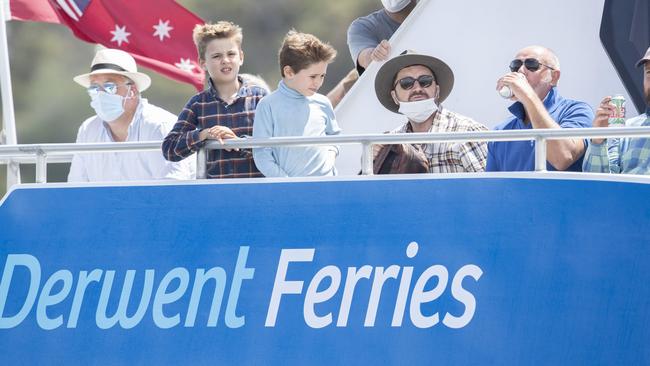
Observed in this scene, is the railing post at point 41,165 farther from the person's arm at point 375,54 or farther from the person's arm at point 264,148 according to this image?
the person's arm at point 375,54

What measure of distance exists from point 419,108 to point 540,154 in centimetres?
81

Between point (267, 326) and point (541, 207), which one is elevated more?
point (541, 207)

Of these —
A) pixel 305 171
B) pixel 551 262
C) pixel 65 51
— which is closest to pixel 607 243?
pixel 551 262

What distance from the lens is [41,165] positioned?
26.3ft

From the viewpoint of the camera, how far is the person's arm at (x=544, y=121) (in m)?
7.43

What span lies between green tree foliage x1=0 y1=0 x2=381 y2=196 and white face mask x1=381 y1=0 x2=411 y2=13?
59.5 ft

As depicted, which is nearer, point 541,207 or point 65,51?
point 541,207

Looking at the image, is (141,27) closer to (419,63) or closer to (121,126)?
(121,126)

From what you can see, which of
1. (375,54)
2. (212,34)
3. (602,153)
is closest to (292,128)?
(212,34)

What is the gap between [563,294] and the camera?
23.6 feet

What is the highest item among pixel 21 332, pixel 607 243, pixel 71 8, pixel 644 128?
pixel 71 8

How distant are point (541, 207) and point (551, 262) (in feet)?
0.86

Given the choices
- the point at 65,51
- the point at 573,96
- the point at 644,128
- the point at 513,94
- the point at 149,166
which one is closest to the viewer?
the point at 644,128

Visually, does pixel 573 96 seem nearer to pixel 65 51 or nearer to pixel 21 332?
pixel 21 332
